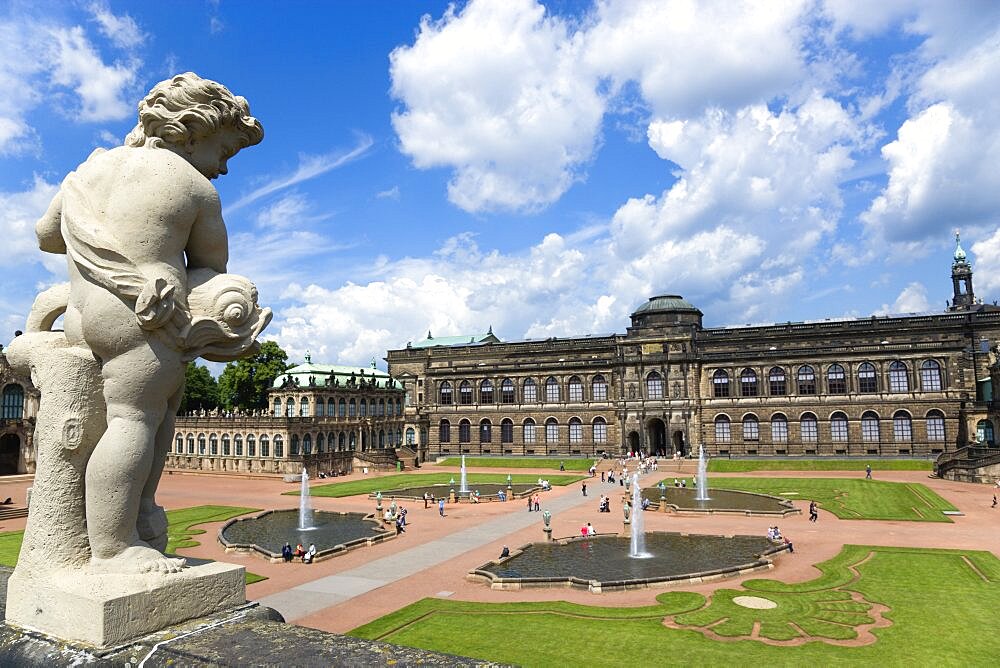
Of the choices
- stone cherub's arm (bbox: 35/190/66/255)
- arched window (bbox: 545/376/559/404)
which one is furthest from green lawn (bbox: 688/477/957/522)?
stone cherub's arm (bbox: 35/190/66/255)

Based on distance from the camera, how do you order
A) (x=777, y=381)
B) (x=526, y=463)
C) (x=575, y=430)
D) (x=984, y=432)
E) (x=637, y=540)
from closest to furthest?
(x=637, y=540) → (x=984, y=432) → (x=777, y=381) → (x=526, y=463) → (x=575, y=430)

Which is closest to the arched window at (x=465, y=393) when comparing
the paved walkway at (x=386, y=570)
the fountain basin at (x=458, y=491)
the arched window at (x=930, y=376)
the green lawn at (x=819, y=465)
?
the fountain basin at (x=458, y=491)

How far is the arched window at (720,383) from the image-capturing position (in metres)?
74.8

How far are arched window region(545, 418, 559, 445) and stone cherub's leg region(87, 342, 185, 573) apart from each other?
78361mm

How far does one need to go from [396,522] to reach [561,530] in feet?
28.6

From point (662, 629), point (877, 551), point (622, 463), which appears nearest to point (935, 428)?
point (622, 463)

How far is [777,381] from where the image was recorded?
72750 millimetres

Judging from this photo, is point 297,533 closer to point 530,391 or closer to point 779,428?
point 530,391

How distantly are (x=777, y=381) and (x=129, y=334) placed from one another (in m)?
76.1

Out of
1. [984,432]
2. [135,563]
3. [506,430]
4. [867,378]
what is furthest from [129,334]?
[506,430]

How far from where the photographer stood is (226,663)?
3.43 m

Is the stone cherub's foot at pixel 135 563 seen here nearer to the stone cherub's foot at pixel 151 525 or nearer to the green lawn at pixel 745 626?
the stone cherub's foot at pixel 151 525

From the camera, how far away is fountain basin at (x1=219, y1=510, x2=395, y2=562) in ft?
95.3

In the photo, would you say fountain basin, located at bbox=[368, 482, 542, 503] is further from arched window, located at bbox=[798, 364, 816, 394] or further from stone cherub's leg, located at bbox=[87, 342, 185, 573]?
stone cherub's leg, located at bbox=[87, 342, 185, 573]
